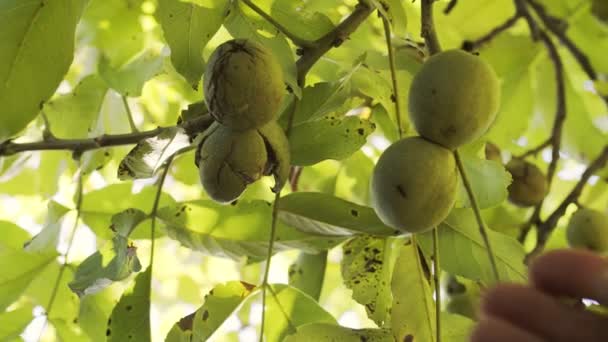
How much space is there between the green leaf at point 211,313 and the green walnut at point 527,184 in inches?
36.1

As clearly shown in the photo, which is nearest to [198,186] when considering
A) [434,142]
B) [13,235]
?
[13,235]

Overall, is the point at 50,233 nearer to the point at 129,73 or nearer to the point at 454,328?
the point at 129,73

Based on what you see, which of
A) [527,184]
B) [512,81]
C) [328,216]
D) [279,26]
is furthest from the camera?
[512,81]

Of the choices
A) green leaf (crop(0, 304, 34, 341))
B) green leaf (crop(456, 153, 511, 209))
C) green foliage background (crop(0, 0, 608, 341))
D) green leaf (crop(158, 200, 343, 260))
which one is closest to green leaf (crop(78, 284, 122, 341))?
green foliage background (crop(0, 0, 608, 341))

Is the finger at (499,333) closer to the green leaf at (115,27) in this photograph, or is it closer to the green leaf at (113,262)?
the green leaf at (113,262)

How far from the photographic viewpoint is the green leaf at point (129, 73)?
1.57 m

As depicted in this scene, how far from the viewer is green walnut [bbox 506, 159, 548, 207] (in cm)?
199

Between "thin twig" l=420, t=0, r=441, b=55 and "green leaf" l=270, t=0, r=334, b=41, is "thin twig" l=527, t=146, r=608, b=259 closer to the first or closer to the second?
"thin twig" l=420, t=0, r=441, b=55

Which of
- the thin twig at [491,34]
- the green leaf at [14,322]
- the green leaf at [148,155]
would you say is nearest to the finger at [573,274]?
the green leaf at [148,155]

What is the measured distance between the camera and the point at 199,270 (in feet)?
7.34

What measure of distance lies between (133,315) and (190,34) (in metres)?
0.48

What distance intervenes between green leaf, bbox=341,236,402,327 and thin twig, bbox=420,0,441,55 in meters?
0.35

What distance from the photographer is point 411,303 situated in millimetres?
1286

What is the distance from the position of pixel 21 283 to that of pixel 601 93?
4.76ft
